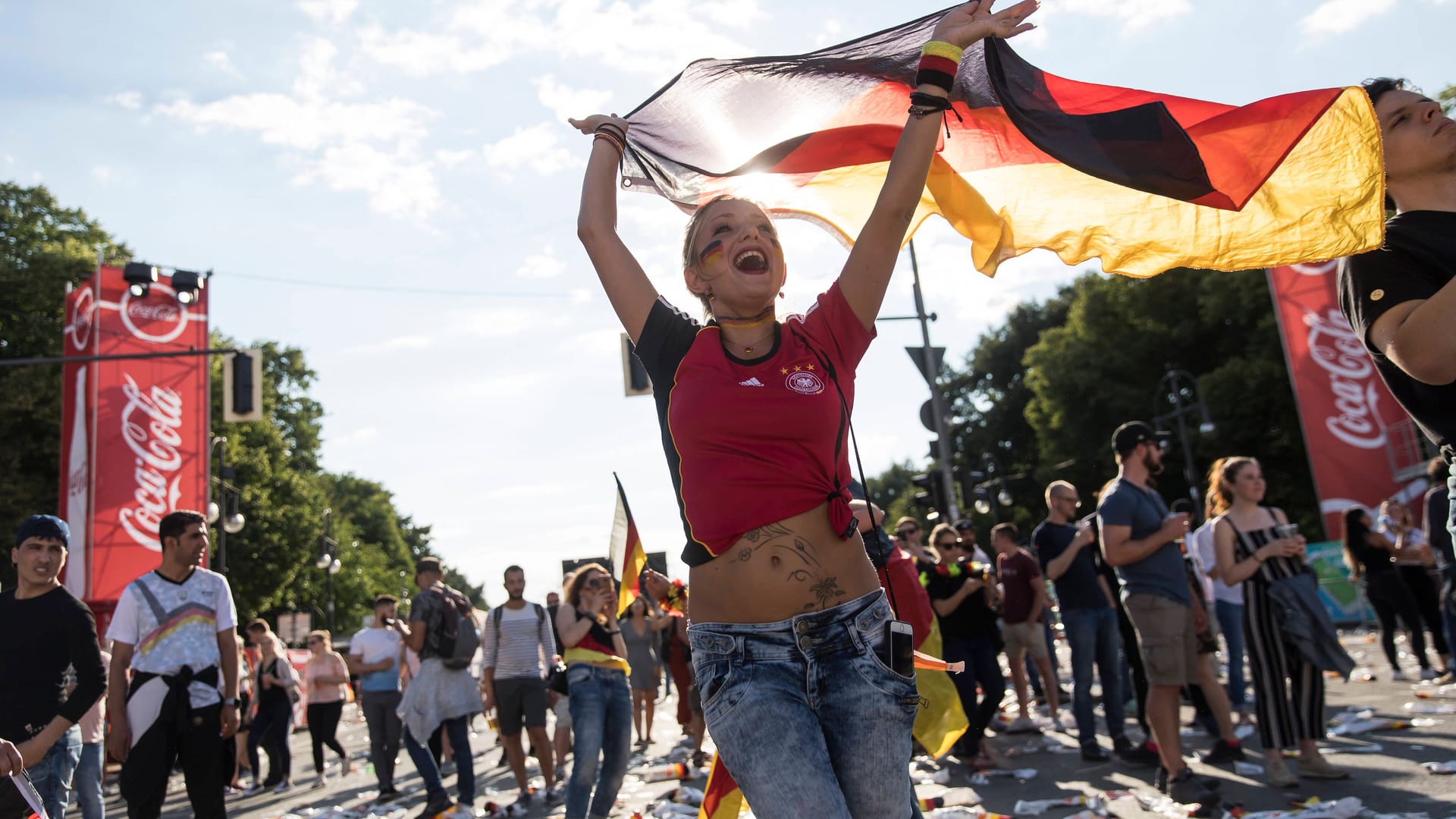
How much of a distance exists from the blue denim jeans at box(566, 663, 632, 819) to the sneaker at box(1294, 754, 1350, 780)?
4.12 meters

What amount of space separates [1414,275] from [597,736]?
5827mm

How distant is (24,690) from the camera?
16.8ft

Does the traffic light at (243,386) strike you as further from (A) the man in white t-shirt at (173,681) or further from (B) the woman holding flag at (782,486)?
(B) the woman holding flag at (782,486)

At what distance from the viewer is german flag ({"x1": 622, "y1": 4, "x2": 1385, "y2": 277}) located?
11.2 ft

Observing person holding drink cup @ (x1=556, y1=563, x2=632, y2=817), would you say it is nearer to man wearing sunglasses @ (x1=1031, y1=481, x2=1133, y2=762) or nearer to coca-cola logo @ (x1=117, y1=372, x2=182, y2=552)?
man wearing sunglasses @ (x1=1031, y1=481, x2=1133, y2=762)

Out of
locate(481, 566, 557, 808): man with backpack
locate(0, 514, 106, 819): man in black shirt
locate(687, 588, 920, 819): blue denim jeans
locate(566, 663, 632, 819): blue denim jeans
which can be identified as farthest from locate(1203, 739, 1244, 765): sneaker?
locate(0, 514, 106, 819): man in black shirt

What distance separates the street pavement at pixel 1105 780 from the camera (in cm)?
639

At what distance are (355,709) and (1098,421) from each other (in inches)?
1106

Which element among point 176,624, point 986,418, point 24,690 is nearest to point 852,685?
point 24,690

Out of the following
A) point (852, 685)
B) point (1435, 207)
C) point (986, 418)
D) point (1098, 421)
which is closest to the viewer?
point (852, 685)

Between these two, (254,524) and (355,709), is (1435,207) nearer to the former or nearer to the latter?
(355,709)

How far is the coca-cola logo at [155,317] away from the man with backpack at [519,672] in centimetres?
1476

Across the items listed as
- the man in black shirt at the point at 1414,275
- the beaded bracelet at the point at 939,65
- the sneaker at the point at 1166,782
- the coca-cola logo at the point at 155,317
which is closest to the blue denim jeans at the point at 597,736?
the sneaker at the point at 1166,782

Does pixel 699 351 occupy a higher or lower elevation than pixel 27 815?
higher
